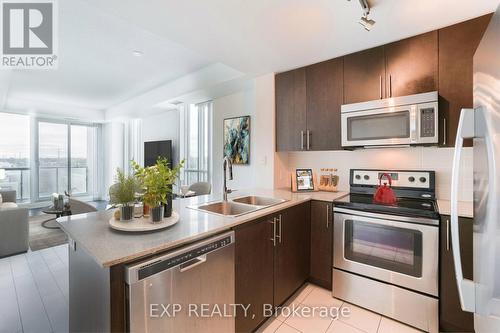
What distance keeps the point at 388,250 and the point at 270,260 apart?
96 cm

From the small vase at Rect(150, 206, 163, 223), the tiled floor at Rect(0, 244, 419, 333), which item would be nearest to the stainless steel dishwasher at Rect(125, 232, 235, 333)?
A: the small vase at Rect(150, 206, 163, 223)

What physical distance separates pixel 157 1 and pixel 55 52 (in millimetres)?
2412

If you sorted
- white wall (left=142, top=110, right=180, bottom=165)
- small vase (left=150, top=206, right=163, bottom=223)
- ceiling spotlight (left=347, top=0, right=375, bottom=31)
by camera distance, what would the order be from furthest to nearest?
white wall (left=142, top=110, right=180, bottom=165), ceiling spotlight (left=347, top=0, right=375, bottom=31), small vase (left=150, top=206, right=163, bottom=223)

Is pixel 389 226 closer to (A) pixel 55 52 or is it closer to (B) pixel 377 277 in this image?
(B) pixel 377 277

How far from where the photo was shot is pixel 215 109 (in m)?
3.99

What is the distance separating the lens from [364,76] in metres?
2.19

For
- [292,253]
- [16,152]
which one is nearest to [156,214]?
[292,253]

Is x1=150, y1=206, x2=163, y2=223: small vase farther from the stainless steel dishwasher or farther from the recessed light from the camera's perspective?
the recessed light

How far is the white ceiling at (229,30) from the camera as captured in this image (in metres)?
1.60

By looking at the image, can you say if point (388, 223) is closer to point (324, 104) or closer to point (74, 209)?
point (324, 104)

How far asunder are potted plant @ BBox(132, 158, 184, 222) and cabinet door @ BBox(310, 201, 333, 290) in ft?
4.74

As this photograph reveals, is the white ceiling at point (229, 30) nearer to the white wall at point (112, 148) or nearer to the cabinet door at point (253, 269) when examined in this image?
the cabinet door at point (253, 269)

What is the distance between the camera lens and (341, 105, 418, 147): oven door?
6.19 feet

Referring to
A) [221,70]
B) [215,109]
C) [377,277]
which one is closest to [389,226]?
[377,277]
